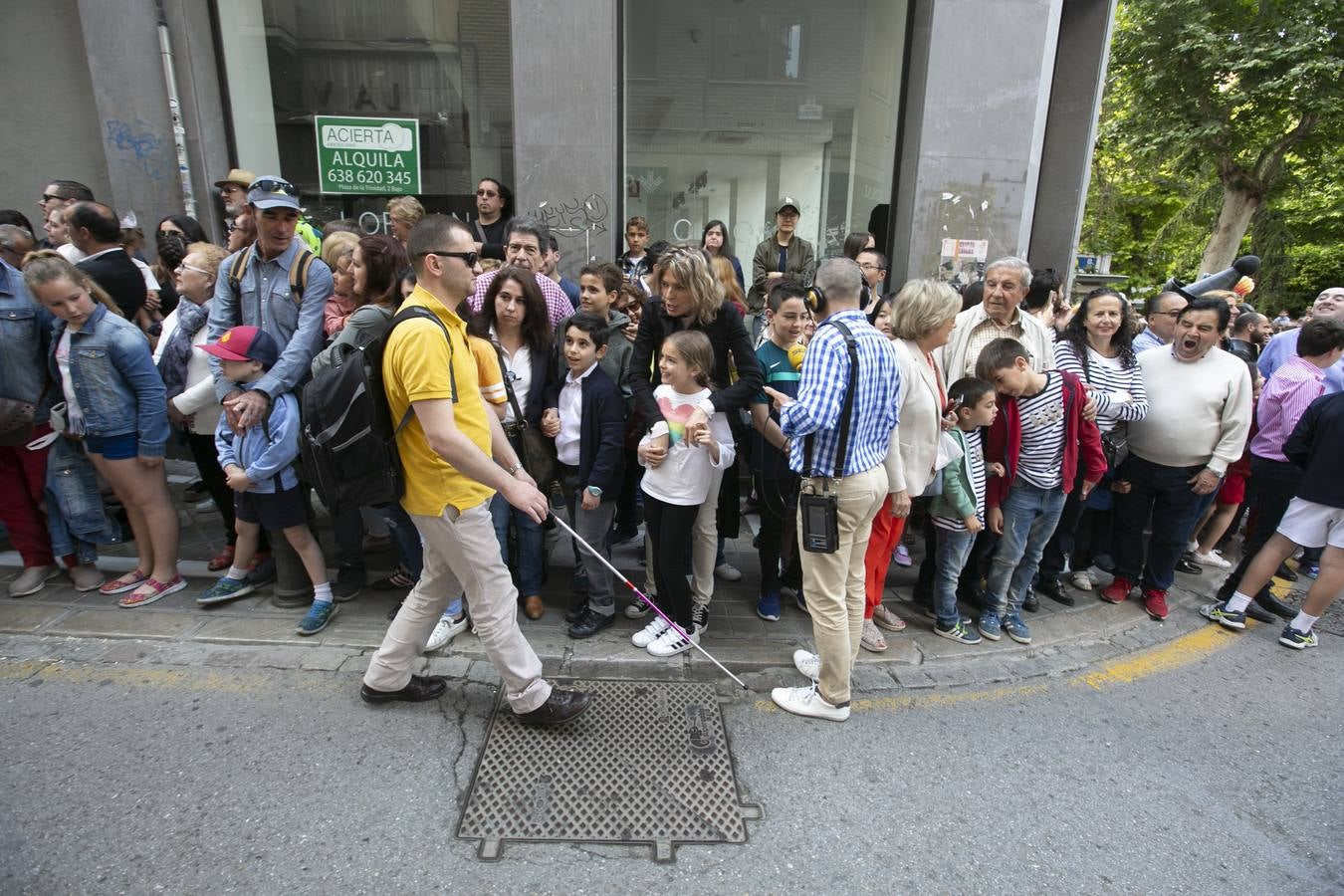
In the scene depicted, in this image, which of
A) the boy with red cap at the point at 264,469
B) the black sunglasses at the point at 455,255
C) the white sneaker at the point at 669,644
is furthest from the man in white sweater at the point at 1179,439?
the boy with red cap at the point at 264,469

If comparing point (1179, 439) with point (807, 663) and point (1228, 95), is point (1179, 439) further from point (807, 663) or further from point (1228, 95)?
point (1228, 95)

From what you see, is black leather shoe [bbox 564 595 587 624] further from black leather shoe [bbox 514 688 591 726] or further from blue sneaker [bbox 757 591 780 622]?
blue sneaker [bbox 757 591 780 622]

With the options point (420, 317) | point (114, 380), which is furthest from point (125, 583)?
point (420, 317)

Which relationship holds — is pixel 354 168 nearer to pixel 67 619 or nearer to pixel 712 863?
pixel 67 619

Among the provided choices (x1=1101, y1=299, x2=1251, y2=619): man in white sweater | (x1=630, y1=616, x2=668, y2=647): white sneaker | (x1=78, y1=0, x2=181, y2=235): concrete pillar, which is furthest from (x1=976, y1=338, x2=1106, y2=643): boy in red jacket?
(x1=78, y1=0, x2=181, y2=235): concrete pillar

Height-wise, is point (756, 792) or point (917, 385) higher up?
point (917, 385)

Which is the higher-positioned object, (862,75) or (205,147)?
(862,75)

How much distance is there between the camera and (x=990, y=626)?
413cm

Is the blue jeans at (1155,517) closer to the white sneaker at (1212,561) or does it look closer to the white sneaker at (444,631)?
Result: the white sneaker at (1212,561)

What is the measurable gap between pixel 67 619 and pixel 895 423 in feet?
15.0

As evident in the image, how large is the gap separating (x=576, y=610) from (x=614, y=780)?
1400 mm

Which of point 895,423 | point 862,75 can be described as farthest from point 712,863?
point 862,75

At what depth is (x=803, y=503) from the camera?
3.08 meters

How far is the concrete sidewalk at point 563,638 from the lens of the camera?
3.62 m
